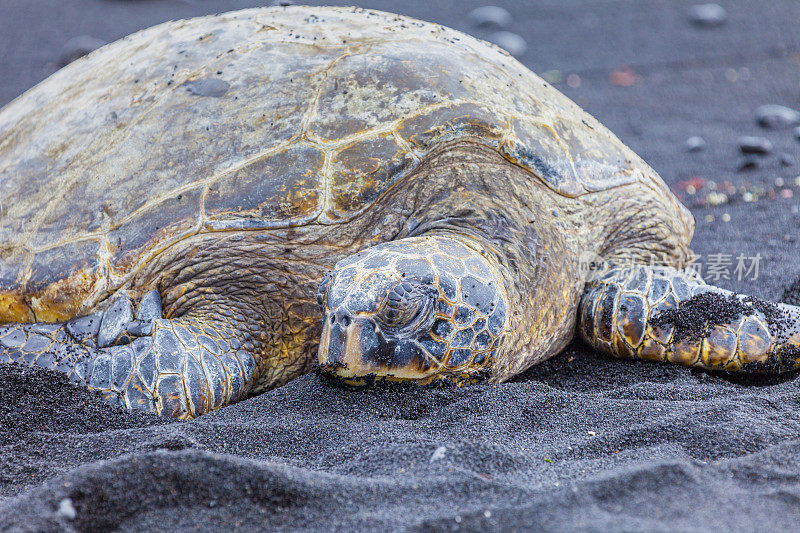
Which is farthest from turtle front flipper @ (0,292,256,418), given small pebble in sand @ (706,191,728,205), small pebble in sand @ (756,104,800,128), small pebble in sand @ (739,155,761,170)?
small pebble in sand @ (756,104,800,128)

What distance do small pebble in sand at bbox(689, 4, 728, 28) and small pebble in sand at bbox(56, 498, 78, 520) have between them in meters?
8.40

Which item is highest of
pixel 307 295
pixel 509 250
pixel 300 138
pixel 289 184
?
pixel 300 138

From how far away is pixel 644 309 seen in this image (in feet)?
8.95

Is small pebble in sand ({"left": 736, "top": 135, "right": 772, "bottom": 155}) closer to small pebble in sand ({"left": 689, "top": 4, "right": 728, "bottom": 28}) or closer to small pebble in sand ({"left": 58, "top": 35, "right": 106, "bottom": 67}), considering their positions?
small pebble in sand ({"left": 689, "top": 4, "right": 728, "bottom": 28})

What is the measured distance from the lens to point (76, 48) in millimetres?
6625

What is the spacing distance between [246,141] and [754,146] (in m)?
4.33

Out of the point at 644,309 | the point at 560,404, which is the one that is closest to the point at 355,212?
the point at 560,404

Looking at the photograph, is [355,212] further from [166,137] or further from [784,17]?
[784,17]

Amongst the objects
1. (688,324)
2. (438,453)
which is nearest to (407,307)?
(438,453)

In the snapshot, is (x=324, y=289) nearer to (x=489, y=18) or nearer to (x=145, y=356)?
(x=145, y=356)

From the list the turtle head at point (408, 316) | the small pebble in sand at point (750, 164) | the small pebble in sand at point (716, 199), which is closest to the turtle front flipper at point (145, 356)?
the turtle head at point (408, 316)

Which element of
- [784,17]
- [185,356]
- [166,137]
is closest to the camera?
[185,356]

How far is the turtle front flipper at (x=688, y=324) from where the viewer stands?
8.56 ft

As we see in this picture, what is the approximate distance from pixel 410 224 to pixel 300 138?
57cm
